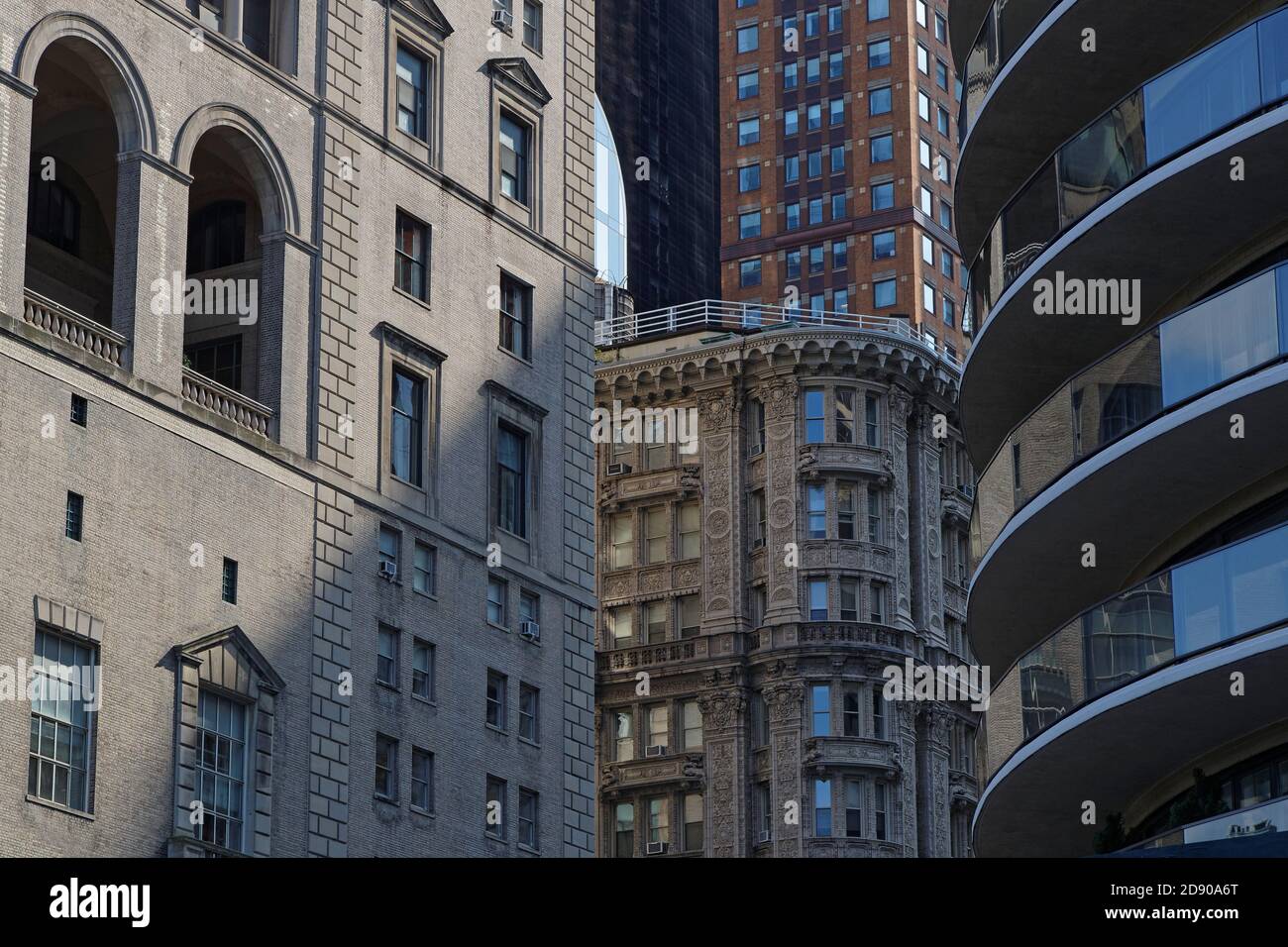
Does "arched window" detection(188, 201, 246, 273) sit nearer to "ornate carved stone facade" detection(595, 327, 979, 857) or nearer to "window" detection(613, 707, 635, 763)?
"ornate carved stone facade" detection(595, 327, 979, 857)

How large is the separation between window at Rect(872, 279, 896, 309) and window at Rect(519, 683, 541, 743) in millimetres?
83809

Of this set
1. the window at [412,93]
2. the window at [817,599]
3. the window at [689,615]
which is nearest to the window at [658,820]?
the window at [689,615]

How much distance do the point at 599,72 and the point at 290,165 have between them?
274 ft

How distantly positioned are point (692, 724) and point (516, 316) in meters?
28.3

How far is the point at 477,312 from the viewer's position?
73125 mm

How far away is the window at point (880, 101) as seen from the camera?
154 meters

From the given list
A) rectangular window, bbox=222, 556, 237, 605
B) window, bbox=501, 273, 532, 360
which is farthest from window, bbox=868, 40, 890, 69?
rectangular window, bbox=222, 556, 237, 605

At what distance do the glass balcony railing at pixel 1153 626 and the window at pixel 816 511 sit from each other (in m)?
64.3

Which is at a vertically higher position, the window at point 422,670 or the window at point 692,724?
the window at point 692,724

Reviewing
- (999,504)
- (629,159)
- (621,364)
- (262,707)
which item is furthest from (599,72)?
(999,504)

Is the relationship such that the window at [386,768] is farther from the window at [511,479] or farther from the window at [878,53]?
the window at [878,53]

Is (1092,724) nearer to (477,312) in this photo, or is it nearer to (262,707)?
(262,707)

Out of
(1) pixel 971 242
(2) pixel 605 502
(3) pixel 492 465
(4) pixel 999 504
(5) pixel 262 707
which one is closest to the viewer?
(4) pixel 999 504

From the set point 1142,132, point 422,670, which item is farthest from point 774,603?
point 1142,132
